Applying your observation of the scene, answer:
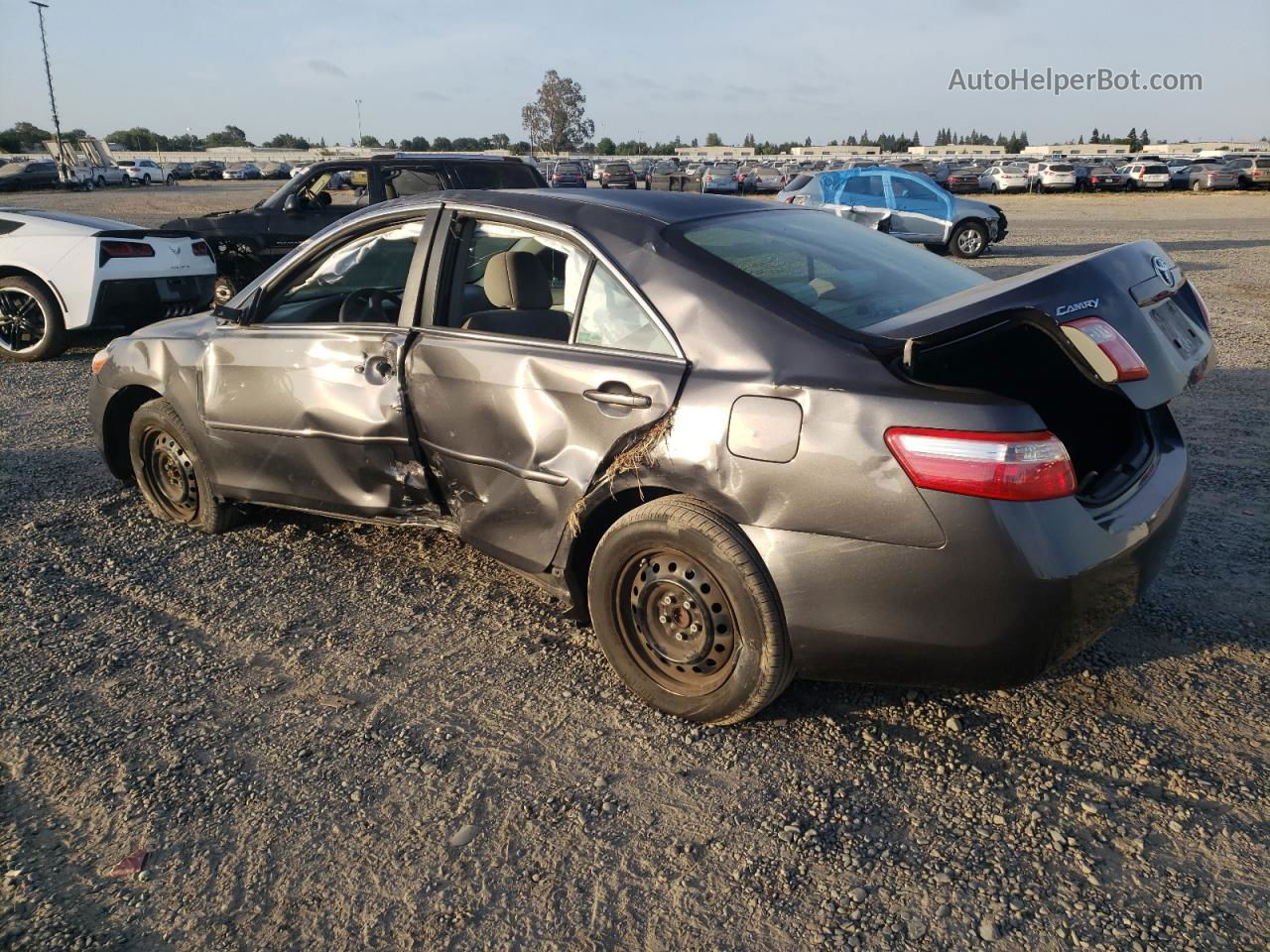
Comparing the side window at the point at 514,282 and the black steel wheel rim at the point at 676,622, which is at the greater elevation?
the side window at the point at 514,282

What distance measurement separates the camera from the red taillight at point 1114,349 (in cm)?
253

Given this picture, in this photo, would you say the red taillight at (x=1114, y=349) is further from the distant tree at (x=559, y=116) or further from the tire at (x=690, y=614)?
the distant tree at (x=559, y=116)

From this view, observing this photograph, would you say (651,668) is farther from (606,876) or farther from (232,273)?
(232,273)

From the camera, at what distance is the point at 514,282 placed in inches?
150

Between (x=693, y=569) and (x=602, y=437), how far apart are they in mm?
530

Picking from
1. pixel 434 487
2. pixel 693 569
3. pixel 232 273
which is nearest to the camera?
pixel 693 569

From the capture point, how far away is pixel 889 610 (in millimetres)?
2684

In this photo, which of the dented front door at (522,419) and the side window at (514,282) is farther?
the side window at (514,282)

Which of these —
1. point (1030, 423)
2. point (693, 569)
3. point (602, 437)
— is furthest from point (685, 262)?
point (1030, 423)

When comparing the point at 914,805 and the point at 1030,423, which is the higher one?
the point at 1030,423

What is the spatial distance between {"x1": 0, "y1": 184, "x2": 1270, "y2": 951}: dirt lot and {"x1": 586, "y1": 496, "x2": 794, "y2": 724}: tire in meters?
0.14

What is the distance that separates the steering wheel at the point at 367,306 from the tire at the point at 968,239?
50.5 ft

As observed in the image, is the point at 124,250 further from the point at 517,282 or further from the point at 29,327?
the point at 517,282

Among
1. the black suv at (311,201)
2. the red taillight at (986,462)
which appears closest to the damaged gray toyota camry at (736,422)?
the red taillight at (986,462)
